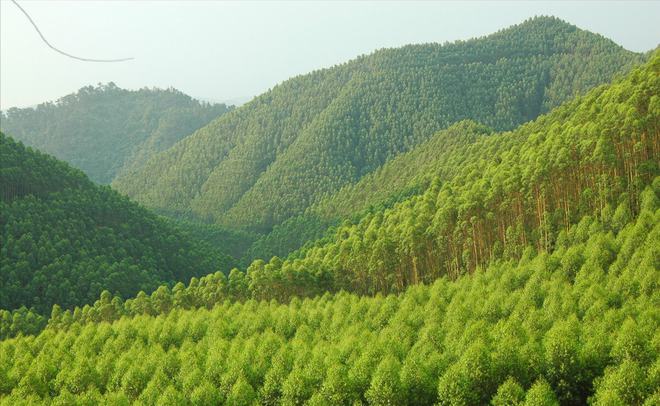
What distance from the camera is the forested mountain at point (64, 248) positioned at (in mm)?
152750

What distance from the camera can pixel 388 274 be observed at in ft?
378

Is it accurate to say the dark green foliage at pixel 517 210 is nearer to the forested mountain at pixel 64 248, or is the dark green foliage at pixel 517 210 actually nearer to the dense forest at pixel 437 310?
the dense forest at pixel 437 310

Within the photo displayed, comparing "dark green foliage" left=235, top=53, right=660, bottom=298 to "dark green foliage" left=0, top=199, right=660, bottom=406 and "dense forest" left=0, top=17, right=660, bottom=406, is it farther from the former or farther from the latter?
"dark green foliage" left=0, top=199, right=660, bottom=406

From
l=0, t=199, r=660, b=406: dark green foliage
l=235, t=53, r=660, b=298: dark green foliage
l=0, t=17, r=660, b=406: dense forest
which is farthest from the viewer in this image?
l=235, t=53, r=660, b=298: dark green foliage

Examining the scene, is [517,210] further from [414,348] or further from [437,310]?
[414,348]

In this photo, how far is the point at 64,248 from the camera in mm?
165875

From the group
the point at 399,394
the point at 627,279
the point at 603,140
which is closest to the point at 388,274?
the point at 603,140

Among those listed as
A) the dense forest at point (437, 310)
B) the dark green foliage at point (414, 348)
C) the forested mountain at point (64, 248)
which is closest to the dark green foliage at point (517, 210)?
the dense forest at point (437, 310)

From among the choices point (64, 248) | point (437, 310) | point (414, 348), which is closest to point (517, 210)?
point (437, 310)

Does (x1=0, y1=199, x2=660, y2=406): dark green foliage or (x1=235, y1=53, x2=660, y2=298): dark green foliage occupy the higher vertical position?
(x1=235, y1=53, x2=660, y2=298): dark green foliage

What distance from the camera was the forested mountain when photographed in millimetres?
152750

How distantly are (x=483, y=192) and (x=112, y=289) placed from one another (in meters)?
92.1

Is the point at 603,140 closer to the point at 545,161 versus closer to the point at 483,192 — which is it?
the point at 545,161

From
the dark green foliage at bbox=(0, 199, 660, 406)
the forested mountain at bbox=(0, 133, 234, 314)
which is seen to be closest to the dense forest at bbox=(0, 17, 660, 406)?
the dark green foliage at bbox=(0, 199, 660, 406)
